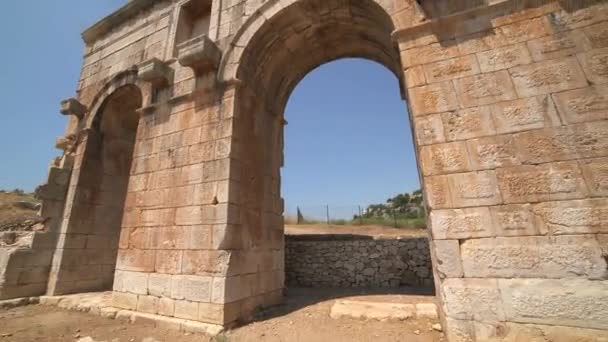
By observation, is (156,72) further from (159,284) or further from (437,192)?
(437,192)

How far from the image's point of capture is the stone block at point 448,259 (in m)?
2.62

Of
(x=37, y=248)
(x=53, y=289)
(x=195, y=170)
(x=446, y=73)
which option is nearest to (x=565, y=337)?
(x=446, y=73)

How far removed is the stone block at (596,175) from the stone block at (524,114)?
1.49 ft

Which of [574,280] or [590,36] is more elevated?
[590,36]

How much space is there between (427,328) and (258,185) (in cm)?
305

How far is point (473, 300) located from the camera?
250 centimetres

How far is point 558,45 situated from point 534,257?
223 centimetres

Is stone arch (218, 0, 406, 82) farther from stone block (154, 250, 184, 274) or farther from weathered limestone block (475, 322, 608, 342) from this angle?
weathered limestone block (475, 322, 608, 342)

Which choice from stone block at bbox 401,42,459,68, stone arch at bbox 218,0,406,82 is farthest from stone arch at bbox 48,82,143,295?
stone block at bbox 401,42,459,68

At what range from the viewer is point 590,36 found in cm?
278

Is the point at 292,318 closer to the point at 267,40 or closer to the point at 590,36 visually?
the point at 267,40

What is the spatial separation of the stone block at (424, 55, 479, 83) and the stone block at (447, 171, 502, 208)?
118cm

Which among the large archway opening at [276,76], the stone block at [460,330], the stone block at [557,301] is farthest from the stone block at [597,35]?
the stone block at [460,330]

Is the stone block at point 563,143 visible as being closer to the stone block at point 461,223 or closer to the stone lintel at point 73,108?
the stone block at point 461,223
